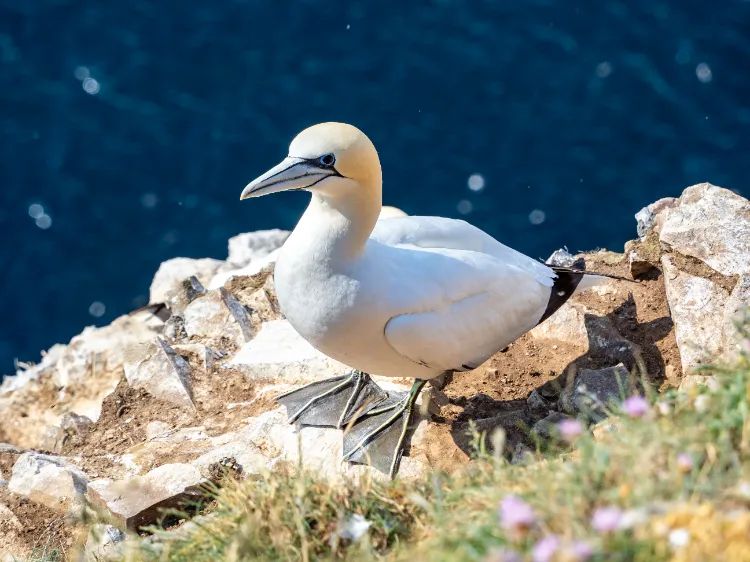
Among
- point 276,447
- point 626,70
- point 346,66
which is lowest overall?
point 276,447

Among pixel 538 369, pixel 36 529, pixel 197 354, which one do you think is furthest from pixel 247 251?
pixel 36 529

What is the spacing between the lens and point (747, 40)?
10.4 metres

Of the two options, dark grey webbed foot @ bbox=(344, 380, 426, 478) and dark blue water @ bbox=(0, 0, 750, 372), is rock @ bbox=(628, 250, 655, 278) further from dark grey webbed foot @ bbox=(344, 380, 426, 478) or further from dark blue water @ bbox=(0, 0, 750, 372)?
dark blue water @ bbox=(0, 0, 750, 372)

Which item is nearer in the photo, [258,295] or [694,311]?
[694,311]

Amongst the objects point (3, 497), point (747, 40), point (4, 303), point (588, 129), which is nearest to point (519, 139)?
point (588, 129)

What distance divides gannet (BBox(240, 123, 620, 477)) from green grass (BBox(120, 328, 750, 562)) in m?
1.17

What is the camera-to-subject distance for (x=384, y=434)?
16.9 feet

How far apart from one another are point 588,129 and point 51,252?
19.6ft

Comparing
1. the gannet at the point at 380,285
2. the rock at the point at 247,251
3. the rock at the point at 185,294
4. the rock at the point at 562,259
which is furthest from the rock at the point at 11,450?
the rock at the point at 562,259

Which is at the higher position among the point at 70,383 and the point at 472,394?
the point at 70,383

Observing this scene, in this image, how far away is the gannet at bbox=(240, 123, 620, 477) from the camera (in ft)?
14.1

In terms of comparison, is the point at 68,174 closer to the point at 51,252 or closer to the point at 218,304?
the point at 51,252

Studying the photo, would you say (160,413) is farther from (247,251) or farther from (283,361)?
(247,251)

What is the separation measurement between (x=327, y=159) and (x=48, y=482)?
7.73 feet
